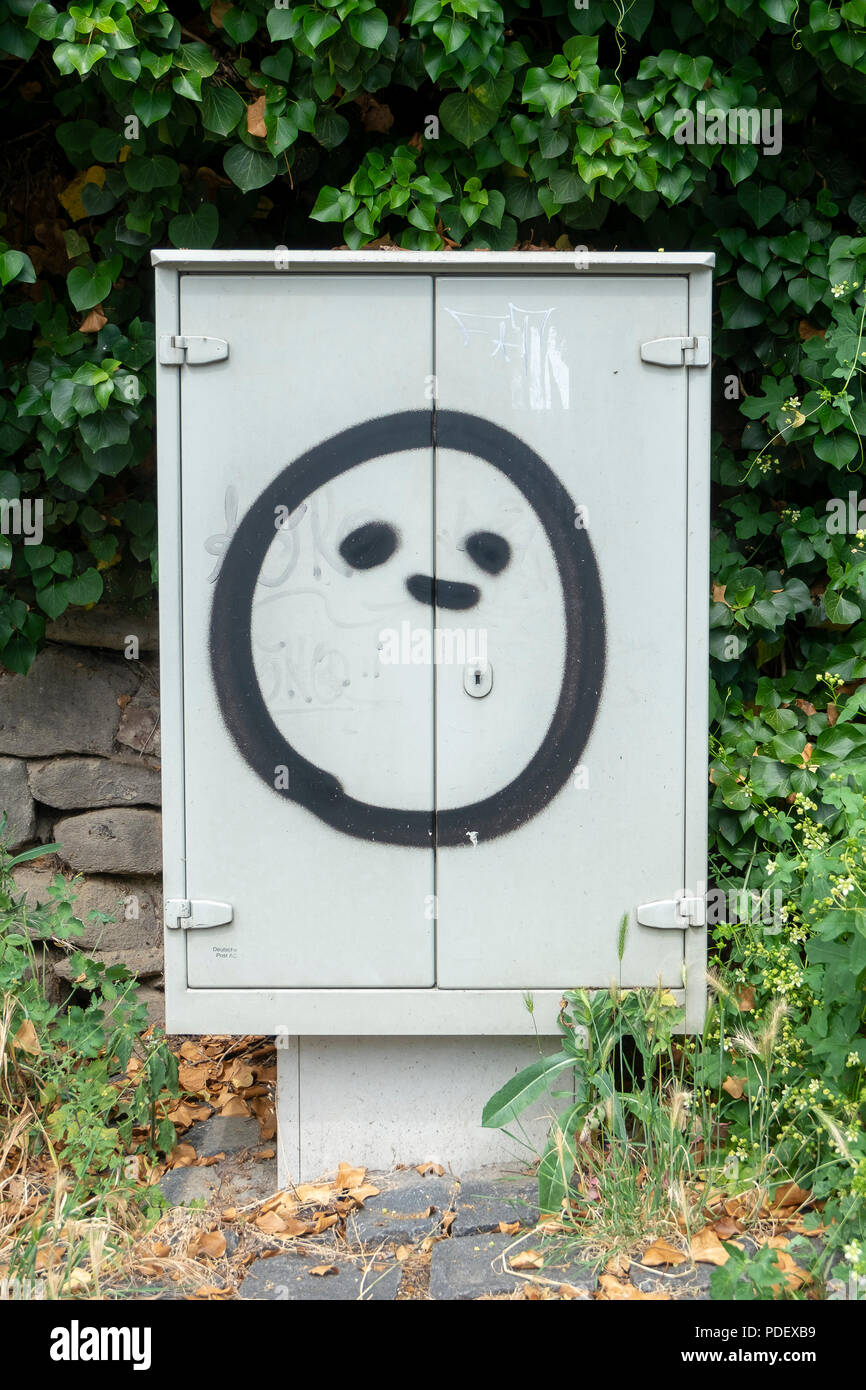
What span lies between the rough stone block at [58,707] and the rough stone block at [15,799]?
43 millimetres

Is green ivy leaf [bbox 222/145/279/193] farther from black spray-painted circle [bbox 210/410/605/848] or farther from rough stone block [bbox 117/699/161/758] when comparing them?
rough stone block [bbox 117/699/161/758]

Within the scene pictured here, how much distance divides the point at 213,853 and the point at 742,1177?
1.34 m

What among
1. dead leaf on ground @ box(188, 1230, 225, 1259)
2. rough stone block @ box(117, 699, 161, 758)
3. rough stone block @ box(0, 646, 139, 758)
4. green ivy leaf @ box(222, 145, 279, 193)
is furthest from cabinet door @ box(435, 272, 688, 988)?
rough stone block @ box(0, 646, 139, 758)

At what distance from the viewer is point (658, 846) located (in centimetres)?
245

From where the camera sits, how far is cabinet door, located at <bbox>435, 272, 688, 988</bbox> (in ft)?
7.82

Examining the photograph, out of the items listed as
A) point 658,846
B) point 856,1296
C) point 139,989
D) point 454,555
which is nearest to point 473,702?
point 454,555

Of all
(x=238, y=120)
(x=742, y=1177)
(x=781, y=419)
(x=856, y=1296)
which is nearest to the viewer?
(x=856, y=1296)

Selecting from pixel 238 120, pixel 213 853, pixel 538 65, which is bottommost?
pixel 213 853

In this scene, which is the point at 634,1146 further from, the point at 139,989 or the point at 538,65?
the point at 538,65

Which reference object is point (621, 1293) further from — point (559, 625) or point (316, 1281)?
point (559, 625)

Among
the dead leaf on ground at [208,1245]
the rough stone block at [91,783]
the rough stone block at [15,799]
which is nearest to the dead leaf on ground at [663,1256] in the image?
the dead leaf on ground at [208,1245]

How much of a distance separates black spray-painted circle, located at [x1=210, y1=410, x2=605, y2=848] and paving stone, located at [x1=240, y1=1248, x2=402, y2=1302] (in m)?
0.87

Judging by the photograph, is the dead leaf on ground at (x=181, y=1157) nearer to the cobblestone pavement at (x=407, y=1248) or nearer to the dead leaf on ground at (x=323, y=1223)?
the cobblestone pavement at (x=407, y=1248)

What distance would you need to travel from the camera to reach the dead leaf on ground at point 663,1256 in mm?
2102
